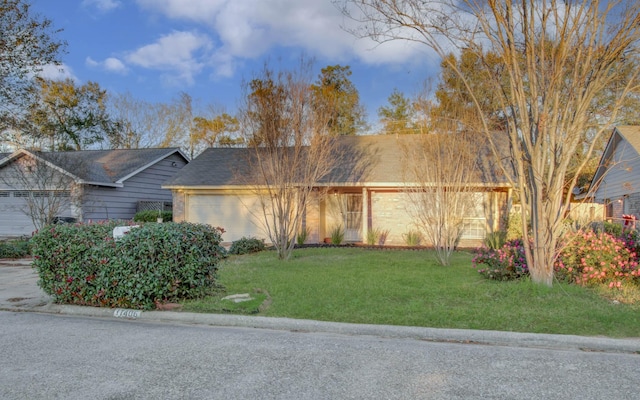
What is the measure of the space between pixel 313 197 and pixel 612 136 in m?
12.5

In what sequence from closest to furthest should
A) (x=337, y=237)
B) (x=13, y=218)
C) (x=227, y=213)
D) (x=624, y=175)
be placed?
(x=337, y=237), (x=624, y=175), (x=227, y=213), (x=13, y=218)

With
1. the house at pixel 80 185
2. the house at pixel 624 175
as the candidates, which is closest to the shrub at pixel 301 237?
the house at pixel 80 185

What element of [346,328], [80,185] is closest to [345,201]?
[80,185]

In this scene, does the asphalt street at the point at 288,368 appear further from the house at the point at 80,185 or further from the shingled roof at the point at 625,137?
the shingled roof at the point at 625,137

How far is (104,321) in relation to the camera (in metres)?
6.71

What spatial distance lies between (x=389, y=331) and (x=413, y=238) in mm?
11171

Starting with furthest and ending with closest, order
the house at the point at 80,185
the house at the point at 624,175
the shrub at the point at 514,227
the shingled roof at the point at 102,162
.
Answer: the shingled roof at the point at 102,162 < the house at the point at 624,175 < the house at the point at 80,185 < the shrub at the point at 514,227

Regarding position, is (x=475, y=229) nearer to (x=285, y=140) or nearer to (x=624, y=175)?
(x=624, y=175)

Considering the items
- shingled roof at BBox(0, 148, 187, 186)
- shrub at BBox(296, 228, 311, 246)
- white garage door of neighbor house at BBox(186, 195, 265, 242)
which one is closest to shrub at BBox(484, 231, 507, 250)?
shrub at BBox(296, 228, 311, 246)

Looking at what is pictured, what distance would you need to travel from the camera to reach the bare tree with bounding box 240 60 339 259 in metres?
11.6

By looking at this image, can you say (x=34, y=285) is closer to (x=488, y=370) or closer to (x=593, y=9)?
(x=488, y=370)

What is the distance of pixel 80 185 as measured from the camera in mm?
18484

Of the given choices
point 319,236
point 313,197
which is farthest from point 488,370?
point 319,236

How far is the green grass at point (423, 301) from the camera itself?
5.96m
